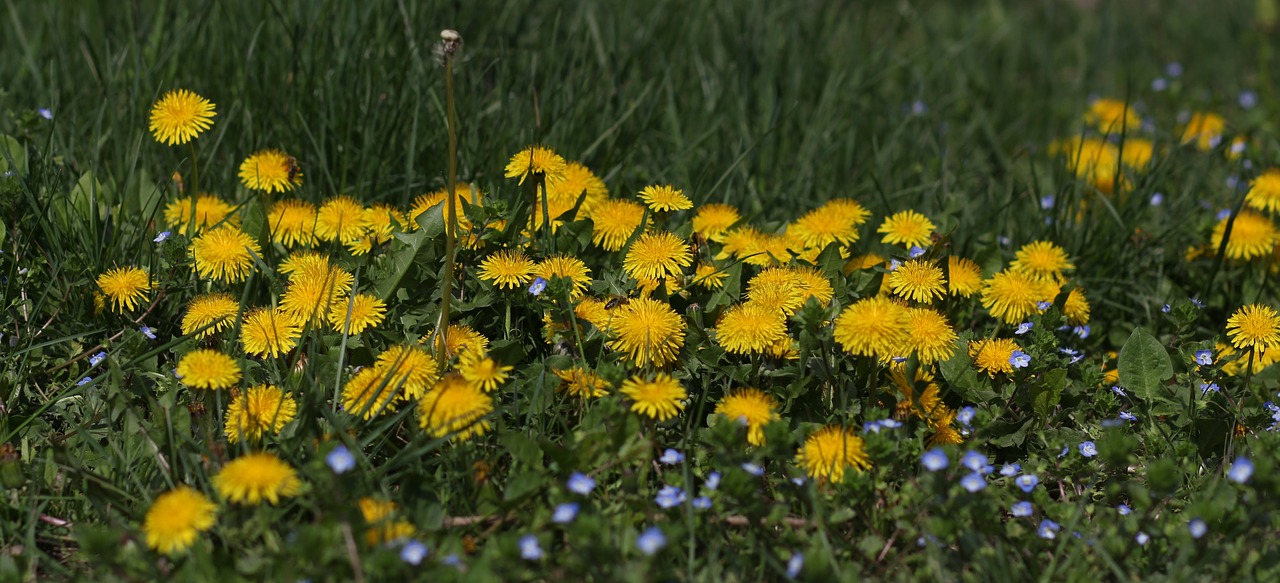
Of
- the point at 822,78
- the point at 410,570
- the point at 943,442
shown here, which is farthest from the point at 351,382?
the point at 822,78

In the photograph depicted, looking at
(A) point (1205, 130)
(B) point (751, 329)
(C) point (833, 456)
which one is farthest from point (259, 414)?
(A) point (1205, 130)

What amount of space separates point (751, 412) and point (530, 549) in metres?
0.58

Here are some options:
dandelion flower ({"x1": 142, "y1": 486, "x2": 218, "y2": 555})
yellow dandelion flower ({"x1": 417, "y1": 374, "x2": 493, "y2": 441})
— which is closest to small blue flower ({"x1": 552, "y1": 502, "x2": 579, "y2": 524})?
yellow dandelion flower ({"x1": 417, "y1": 374, "x2": 493, "y2": 441})

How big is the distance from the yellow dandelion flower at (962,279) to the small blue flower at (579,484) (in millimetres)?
1111

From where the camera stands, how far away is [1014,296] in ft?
9.32

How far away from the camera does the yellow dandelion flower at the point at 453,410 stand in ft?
7.36

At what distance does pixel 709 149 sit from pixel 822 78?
0.90m

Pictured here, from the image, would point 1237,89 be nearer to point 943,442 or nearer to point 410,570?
point 943,442

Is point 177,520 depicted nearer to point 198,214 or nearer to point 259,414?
point 259,414

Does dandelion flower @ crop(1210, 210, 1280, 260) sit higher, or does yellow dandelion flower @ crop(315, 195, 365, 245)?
dandelion flower @ crop(1210, 210, 1280, 260)

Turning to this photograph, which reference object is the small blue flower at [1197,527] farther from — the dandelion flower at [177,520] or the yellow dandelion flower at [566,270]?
the dandelion flower at [177,520]

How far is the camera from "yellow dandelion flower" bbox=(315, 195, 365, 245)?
2.80 m

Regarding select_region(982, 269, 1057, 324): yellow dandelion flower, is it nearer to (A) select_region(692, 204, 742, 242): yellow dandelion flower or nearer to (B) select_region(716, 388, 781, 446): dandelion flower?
(A) select_region(692, 204, 742, 242): yellow dandelion flower

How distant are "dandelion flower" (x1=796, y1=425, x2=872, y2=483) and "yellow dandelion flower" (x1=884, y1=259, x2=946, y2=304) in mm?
436
